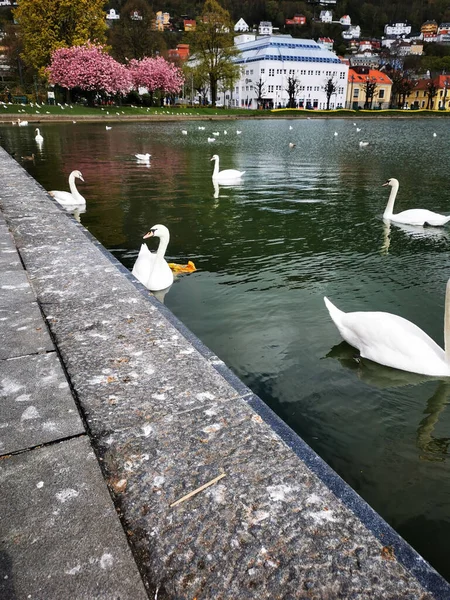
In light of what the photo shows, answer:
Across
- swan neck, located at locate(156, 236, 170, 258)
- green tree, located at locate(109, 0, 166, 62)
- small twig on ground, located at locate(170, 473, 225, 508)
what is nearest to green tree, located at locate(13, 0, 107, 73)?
green tree, located at locate(109, 0, 166, 62)

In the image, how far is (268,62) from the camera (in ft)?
346

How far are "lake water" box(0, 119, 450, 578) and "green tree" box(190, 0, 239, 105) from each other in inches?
2603

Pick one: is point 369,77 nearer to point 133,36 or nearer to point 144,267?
point 133,36

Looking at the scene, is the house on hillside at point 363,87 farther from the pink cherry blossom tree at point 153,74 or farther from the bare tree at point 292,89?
the pink cherry blossom tree at point 153,74

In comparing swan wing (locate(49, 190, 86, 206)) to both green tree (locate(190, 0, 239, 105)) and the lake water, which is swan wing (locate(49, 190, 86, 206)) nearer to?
the lake water

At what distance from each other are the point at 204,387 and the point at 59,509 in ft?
3.42

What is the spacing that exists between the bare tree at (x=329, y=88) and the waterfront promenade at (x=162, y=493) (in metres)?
116

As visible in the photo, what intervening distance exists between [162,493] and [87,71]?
63.6m

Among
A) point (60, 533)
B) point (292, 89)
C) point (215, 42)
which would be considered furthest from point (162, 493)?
point (292, 89)

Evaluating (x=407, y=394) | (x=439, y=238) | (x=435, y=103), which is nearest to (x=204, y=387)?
(x=407, y=394)

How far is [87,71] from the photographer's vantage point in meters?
55.8

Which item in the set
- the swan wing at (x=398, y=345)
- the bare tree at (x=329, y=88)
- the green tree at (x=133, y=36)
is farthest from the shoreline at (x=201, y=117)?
the swan wing at (x=398, y=345)

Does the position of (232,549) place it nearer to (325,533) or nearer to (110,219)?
(325,533)

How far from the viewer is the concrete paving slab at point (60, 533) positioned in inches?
56.9
